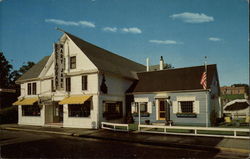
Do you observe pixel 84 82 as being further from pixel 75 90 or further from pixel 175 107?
pixel 175 107

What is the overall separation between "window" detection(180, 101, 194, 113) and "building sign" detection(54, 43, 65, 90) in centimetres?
1169

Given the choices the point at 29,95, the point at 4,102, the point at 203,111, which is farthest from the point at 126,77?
the point at 4,102

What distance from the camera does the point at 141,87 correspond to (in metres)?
21.8

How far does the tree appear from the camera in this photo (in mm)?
36625

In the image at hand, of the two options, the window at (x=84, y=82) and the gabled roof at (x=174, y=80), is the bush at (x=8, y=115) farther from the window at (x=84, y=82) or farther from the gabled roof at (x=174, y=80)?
the gabled roof at (x=174, y=80)

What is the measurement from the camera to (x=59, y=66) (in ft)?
64.2

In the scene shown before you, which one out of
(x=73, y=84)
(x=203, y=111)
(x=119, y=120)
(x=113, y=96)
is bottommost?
(x=119, y=120)

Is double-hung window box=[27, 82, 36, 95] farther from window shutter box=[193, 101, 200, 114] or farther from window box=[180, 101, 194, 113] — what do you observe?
window shutter box=[193, 101, 200, 114]

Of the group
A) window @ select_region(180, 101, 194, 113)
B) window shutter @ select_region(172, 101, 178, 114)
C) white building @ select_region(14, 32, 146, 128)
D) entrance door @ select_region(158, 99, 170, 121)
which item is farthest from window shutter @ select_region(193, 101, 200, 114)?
white building @ select_region(14, 32, 146, 128)

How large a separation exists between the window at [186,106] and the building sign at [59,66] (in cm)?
1169

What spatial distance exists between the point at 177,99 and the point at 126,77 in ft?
19.5

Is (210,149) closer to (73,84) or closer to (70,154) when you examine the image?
(70,154)

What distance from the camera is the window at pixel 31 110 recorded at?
73.7 ft

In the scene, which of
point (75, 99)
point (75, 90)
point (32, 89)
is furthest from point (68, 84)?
point (32, 89)
